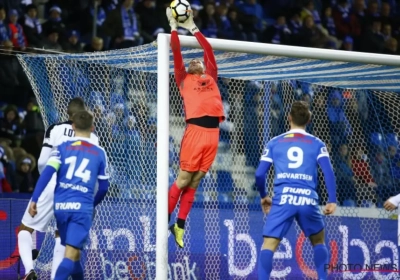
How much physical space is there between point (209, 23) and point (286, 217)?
29.9 feet

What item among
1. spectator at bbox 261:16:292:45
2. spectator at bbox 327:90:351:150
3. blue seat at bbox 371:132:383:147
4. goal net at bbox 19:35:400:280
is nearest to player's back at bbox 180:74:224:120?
goal net at bbox 19:35:400:280

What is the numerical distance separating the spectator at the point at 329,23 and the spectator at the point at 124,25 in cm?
477

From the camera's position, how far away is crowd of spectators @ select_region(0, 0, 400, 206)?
1242 centimetres

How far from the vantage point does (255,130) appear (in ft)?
Result: 40.8

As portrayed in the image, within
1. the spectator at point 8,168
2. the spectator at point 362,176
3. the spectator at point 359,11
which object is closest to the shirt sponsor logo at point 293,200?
the spectator at point 362,176

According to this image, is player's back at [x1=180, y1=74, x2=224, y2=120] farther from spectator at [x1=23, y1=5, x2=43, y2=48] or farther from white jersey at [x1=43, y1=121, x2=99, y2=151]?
spectator at [x1=23, y1=5, x2=43, y2=48]

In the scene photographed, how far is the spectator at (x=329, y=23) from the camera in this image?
20078 millimetres

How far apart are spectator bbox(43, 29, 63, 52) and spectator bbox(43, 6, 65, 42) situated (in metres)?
0.03

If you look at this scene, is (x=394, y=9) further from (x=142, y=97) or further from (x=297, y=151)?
(x=297, y=151)

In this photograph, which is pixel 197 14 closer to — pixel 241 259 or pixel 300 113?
pixel 241 259

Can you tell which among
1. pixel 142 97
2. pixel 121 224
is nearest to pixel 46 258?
pixel 121 224

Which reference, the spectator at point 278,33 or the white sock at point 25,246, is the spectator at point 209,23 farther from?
the white sock at point 25,246

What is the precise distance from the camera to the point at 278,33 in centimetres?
1861

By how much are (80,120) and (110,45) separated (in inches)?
312
